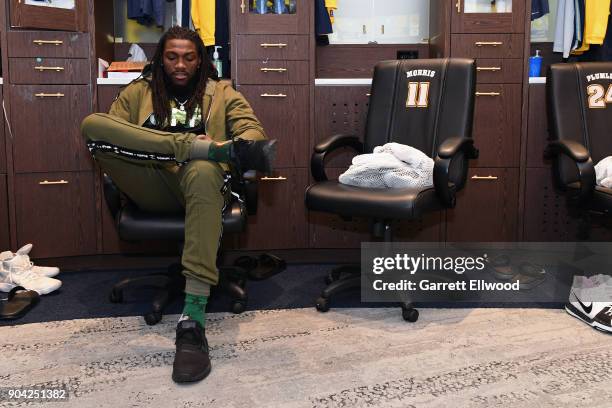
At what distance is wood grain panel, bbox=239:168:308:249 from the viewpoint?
3008 millimetres

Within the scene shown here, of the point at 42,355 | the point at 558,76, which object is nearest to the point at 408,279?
the point at 558,76

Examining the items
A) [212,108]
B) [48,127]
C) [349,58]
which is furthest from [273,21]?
[48,127]

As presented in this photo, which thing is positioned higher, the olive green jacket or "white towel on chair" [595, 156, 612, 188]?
the olive green jacket

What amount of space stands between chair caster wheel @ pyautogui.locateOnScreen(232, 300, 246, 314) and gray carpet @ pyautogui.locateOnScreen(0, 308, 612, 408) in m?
0.04

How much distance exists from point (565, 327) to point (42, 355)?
1738 mm

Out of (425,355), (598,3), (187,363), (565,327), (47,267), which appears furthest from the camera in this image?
(598,3)

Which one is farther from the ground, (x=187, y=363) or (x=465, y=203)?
(x=465, y=203)

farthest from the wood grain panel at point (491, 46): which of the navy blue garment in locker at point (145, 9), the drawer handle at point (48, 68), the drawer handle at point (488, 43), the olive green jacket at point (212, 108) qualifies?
the drawer handle at point (48, 68)

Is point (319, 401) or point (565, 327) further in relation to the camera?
point (565, 327)

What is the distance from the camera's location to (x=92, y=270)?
293cm

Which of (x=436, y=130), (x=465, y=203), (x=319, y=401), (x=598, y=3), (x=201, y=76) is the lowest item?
(x=319, y=401)

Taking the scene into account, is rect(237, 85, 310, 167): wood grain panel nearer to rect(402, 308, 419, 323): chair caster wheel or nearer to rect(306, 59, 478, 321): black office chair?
rect(306, 59, 478, 321): black office chair

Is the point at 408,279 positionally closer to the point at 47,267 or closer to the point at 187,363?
the point at 187,363

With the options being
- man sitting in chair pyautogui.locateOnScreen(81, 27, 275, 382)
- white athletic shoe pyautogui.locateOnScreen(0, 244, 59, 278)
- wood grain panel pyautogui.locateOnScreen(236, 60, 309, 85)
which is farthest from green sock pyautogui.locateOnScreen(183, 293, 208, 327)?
wood grain panel pyautogui.locateOnScreen(236, 60, 309, 85)
